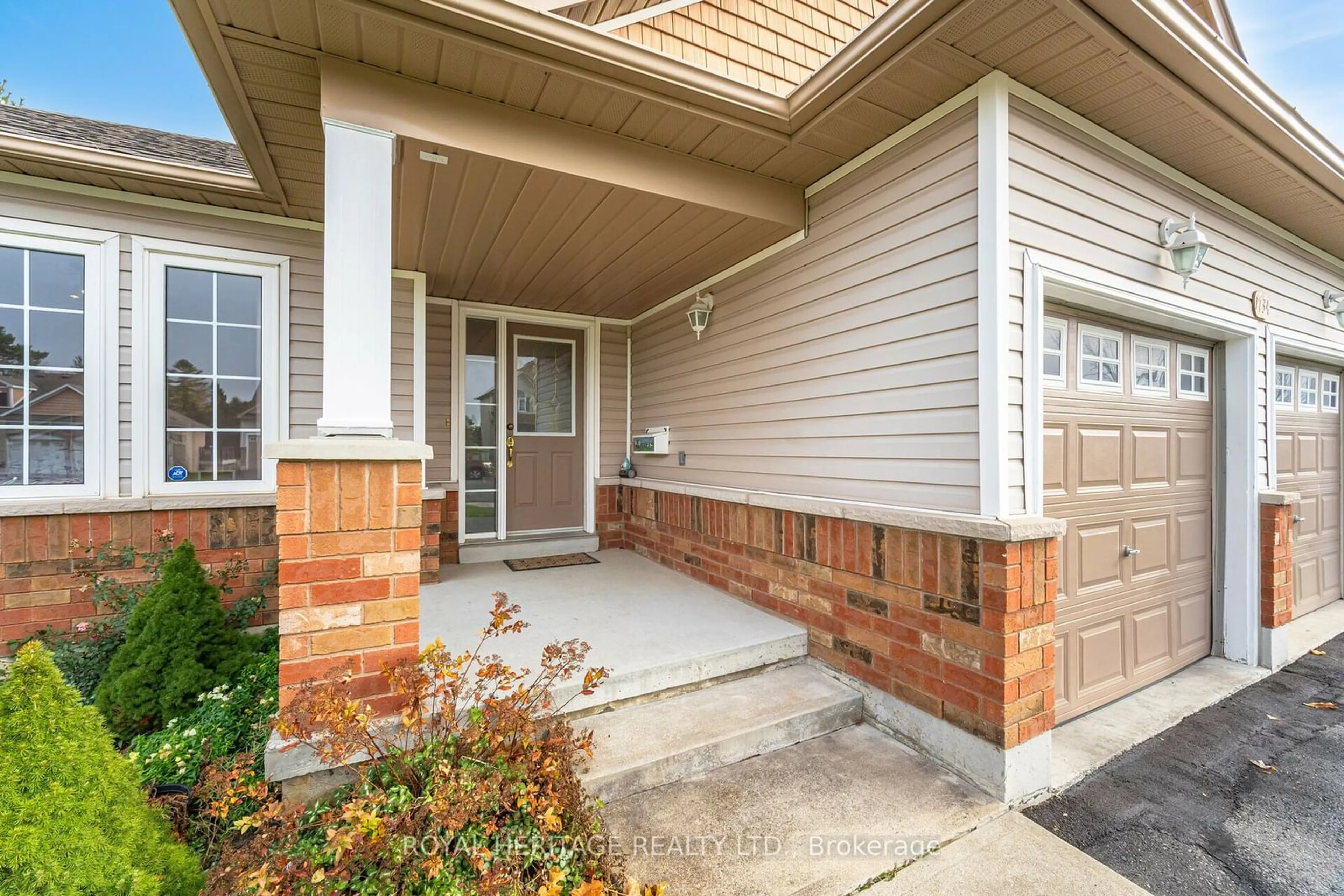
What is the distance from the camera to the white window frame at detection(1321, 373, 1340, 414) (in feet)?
14.8

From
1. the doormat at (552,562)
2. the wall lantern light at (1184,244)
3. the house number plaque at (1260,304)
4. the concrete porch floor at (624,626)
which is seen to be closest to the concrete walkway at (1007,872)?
the concrete porch floor at (624,626)

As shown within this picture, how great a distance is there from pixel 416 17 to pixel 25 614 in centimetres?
381

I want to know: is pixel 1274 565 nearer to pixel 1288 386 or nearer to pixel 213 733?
pixel 1288 386

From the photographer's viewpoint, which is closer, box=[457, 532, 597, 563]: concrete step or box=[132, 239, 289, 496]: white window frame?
box=[132, 239, 289, 496]: white window frame

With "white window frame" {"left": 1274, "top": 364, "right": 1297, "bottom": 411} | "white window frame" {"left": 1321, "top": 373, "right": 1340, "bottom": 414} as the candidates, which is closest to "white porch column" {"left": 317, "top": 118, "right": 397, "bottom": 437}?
"white window frame" {"left": 1274, "top": 364, "right": 1297, "bottom": 411}

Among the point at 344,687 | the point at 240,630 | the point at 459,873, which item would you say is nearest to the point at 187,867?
the point at 344,687

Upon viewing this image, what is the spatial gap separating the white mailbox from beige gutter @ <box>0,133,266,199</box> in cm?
309

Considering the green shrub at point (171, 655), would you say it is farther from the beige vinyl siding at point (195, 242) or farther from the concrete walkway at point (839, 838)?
the concrete walkway at point (839, 838)

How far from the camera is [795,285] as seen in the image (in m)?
3.22

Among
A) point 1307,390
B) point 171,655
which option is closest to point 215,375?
point 171,655

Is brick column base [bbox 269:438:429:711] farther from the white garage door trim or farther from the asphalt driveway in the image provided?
the white garage door trim

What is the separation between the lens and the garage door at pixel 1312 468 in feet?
13.3

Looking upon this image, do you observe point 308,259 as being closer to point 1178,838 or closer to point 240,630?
point 240,630

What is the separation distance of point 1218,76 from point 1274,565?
9.69 ft
